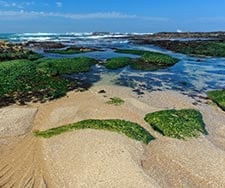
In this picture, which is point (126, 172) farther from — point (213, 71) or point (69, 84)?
point (213, 71)

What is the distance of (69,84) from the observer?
23.0 m

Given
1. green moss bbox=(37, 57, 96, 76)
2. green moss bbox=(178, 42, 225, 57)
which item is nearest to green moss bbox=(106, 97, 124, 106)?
green moss bbox=(37, 57, 96, 76)

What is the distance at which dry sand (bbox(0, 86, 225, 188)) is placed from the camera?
10664 mm

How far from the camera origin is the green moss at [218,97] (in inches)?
778

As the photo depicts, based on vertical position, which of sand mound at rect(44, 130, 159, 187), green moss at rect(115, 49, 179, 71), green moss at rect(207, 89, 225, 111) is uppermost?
sand mound at rect(44, 130, 159, 187)

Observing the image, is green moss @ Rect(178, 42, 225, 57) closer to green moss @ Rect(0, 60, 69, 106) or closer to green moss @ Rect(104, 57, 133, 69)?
green moss @ Rect(104, 57, 133, 69)

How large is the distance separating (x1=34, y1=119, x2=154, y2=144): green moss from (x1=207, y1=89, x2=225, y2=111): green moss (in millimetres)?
7022

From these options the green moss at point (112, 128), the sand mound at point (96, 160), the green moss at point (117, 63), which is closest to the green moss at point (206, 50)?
the green moss at point (117, 63)

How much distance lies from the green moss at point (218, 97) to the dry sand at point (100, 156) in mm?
2564

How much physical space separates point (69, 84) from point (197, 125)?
33.1 feet

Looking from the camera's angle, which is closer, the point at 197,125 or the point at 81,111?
Answer: the point at 197,125

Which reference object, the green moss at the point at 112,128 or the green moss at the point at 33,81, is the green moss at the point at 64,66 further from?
the green moss at the point at 112,128

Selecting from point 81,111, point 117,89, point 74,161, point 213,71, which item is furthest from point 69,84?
point 213,71

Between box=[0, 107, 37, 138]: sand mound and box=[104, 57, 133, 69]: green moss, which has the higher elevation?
box=[0, 107, 37, 138]: sand mound
